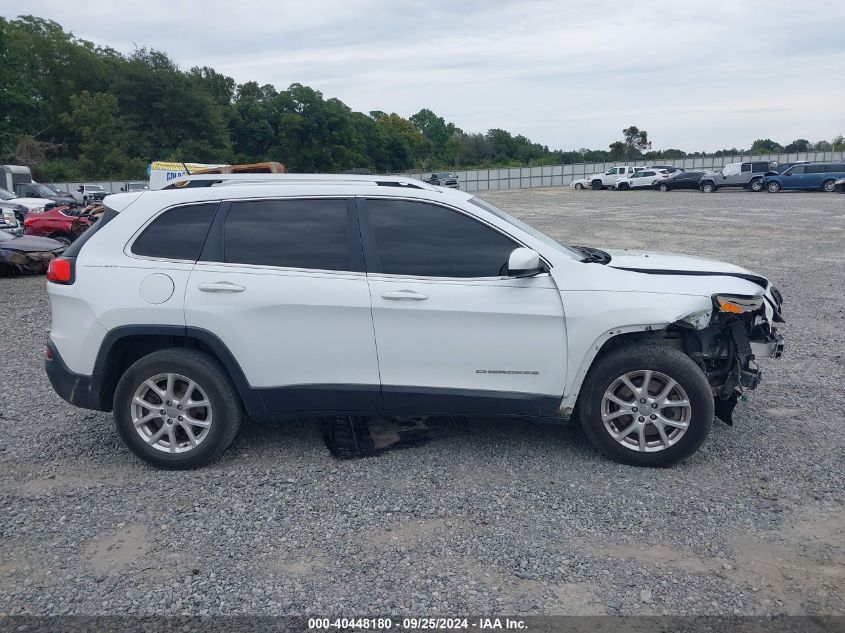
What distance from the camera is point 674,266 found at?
5152 mm

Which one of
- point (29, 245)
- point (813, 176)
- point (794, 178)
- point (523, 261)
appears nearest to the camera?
point (523, 261)

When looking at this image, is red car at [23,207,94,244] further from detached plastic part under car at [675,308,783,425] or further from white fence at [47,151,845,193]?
white fence at [47,151,845,193]

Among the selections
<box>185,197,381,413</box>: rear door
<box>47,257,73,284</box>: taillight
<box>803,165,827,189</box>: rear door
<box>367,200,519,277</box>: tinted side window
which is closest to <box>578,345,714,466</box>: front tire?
<box>367,200,519,277</box>: tinted side window

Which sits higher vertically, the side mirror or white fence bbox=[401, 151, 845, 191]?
the side mirror

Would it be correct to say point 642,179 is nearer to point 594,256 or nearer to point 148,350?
point 594,256

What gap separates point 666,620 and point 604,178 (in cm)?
5114

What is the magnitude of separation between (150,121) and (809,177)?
57.2 m

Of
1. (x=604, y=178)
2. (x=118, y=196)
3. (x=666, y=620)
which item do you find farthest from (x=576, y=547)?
(x=604, y=178)

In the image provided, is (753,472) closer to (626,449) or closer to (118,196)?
(626,449)

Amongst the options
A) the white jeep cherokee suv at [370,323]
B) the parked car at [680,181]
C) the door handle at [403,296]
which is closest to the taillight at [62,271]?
the white jeep cherokee suv at [370,323]

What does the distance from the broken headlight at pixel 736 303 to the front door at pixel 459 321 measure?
1000 mm

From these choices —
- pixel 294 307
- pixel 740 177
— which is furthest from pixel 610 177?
pixel 294 307

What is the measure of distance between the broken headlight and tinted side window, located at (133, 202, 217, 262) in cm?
333

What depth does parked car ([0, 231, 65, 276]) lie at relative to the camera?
13.9m
